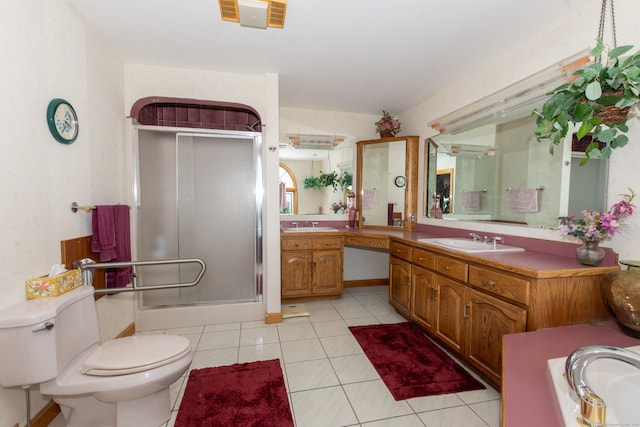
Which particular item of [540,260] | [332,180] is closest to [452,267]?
[540,260]

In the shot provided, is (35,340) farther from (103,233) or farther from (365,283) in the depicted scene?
(365,283)

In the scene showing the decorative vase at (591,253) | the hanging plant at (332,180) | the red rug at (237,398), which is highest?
the hanging plant at (332,180)

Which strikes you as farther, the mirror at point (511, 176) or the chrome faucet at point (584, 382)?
the mirror at point (511, 176)

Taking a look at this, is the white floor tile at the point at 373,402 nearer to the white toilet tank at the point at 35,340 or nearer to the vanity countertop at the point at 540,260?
the vanity countertop at the point at 540,260

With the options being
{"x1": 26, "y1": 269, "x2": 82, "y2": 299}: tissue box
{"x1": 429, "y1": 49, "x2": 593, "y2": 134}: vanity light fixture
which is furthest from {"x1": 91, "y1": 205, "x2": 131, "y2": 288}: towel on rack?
{"x1": 429, "y1": 49, "x2": 593, "y2": 134}: vanity light fixture

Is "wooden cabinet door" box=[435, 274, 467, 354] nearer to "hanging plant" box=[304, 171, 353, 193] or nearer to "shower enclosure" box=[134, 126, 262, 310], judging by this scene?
"shower enclosure" box=[134, 126, 262, 310]

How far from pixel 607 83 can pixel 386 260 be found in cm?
322

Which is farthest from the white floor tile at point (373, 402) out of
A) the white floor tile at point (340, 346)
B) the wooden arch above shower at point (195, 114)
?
the wooden arch above shower at point (195, 114)

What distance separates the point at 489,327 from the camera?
1815 mm

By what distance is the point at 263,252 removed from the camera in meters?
2.89

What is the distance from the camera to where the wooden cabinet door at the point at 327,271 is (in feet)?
10.9

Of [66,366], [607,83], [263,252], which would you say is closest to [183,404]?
[66,366]

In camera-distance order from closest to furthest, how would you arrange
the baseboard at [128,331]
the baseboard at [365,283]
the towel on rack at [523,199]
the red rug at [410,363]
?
the red rug at [410,363] < the towel on rack at [523,199] < the baseboard at [128,331] < the baseboard at [365,283]

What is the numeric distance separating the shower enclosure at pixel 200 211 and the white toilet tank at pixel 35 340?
1.26 m
